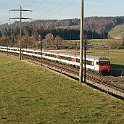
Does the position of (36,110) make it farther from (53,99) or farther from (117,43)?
(117,43)

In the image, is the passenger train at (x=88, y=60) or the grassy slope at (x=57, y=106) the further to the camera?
the passenger train at (x=88, y=60)

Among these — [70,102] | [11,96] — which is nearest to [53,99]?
[70,102]

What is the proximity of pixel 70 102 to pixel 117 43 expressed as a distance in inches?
5021

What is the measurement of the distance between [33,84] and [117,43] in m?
118

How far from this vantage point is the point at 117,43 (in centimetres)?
14938

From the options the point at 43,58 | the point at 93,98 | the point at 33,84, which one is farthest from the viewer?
the point at 43,58

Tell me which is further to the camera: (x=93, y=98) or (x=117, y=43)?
(x=117, y=43)

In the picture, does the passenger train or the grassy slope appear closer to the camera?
the grassy slope

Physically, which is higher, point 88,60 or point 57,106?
point 88,60

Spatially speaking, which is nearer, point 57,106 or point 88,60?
point 57,106

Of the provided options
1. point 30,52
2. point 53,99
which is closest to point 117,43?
point 30,52

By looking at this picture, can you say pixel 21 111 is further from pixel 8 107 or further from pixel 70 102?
pixel 70 102

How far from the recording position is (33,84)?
3531 cm

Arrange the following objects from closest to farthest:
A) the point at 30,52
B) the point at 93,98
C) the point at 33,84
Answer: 1. the point at 93,98
2. the point at 33,84
3. the point at 30,52
